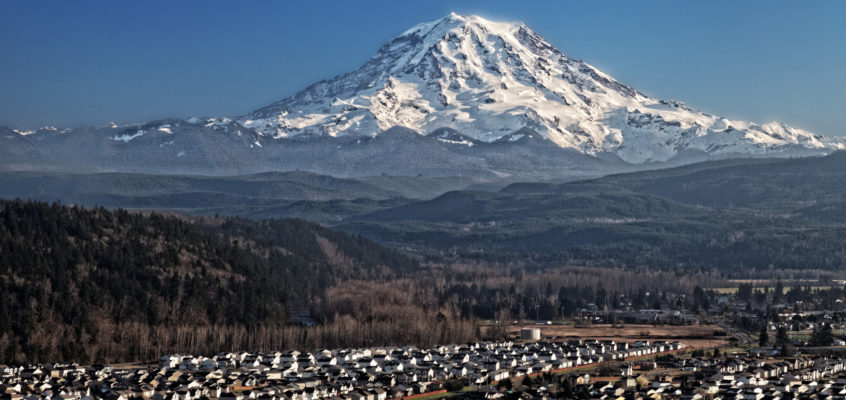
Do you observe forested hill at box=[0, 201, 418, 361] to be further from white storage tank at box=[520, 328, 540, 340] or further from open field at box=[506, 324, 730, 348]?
open field at box=[506, 324, 730, 348]

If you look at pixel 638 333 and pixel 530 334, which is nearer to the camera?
pixel 530 334

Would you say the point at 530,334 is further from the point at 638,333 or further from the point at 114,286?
the point at 114,286

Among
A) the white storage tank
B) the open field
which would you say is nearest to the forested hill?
the white storage tank

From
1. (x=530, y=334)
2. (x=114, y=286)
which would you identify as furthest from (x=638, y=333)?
(x=114, y=286)

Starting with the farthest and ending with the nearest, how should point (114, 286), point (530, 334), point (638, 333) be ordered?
point (638, 333)
point (114, 286)
point (530, 334)

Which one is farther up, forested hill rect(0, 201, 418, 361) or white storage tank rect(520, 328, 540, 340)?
forested hill rect(0, 201, 418, 361)

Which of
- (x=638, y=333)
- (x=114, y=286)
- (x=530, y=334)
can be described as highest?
(x=114, y=286)
